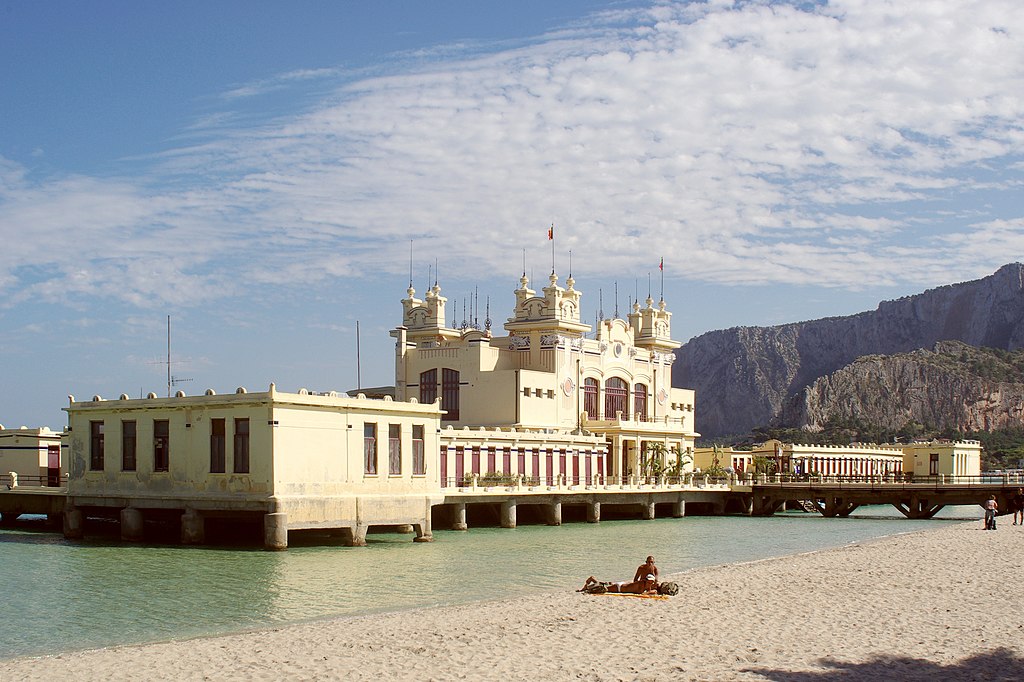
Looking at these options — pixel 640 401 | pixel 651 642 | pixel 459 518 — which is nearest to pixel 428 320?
pixel 640 401

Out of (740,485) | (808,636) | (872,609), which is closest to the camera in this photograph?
(808,636)

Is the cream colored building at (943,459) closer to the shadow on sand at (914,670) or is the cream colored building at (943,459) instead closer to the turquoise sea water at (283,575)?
the turquoise sea water at (283,575)

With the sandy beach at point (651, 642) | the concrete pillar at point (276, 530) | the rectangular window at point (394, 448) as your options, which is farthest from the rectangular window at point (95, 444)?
the sandy beach at point (651, 642)

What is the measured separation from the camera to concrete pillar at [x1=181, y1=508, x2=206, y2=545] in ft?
142

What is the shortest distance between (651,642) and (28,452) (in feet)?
148

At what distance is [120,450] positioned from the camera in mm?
46000

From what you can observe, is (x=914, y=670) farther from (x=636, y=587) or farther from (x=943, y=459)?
(x=943, y=459)

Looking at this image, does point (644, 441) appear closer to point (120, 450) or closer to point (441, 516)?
point (441, 516)

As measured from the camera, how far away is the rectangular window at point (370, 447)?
4506 centimetres

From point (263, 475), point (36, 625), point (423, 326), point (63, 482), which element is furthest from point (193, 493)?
point (423, 326)

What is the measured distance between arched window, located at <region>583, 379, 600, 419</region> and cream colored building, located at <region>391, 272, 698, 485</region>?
0.07 m

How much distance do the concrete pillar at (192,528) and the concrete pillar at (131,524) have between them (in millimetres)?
2508

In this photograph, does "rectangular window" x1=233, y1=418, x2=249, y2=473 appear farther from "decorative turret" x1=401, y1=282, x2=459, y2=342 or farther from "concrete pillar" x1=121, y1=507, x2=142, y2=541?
"decorative turret" x1=401, y1=282, x2=459, y2=342

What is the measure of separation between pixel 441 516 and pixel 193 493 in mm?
15150
